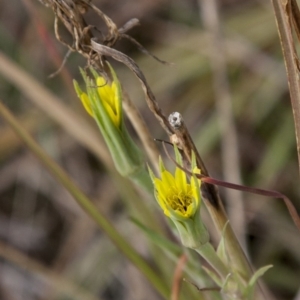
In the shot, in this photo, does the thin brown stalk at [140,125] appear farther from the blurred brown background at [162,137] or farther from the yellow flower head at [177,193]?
the blurred brown background at [162,137]

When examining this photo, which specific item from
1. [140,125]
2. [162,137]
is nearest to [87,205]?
[140,125]

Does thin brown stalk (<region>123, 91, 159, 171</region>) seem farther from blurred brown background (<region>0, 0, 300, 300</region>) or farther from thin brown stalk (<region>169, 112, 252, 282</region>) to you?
blurred brown background (<region>0, 0, 300, 300</region>)

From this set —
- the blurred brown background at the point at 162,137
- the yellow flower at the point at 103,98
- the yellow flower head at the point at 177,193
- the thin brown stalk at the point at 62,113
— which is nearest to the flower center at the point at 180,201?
the yellow flower head at the point at 177,193

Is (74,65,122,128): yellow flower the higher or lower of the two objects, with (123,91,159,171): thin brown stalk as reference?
higher

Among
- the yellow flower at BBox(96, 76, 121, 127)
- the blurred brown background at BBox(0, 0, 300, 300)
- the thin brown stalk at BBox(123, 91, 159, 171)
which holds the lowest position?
the blurred brown background at BBox(0, 0, 300, 300)

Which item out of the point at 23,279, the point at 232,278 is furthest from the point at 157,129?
the point at 232,278

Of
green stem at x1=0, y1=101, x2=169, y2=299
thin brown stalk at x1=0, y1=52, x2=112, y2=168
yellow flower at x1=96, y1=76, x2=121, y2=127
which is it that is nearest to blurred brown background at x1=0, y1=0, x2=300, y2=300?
thin brown stalk at x1=0, y1=52, x2=112, y2=168

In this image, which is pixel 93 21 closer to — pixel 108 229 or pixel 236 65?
pixel 236 65

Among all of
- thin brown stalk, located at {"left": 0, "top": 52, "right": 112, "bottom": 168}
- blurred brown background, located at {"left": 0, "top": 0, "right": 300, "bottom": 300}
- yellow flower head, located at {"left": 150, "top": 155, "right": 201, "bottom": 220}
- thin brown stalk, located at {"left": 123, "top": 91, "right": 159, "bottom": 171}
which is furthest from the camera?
blurred brown background, located at {"left": 0, "top": 0, "right": 300, "bottom": 300}
